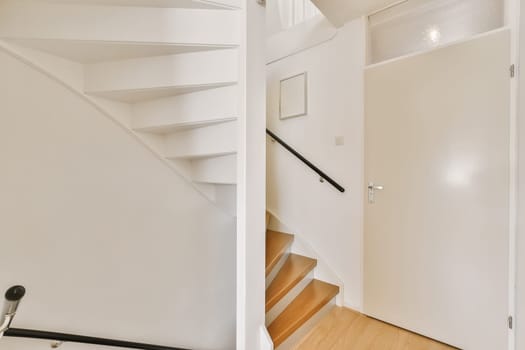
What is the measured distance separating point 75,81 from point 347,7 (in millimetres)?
1879

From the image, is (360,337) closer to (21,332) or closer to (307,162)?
(307,162)

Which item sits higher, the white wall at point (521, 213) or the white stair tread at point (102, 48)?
the white stair tread at point (102, 48)

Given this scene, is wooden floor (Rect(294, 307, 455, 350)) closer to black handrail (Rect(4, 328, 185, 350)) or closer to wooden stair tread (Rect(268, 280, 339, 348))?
wooden stair tread (Rect(268, 280, 339, 348))

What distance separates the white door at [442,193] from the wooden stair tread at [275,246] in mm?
682

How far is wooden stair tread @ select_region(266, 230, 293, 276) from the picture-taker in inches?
78.5

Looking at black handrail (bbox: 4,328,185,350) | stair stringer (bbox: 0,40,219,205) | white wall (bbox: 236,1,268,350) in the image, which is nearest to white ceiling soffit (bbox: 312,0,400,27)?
white wall (bbox: 236,1,268,350)

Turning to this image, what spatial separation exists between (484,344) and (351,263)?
0.84 m

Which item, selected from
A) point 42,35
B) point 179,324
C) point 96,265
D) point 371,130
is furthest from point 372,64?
point 179,324

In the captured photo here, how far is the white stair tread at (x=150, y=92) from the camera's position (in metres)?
1.32

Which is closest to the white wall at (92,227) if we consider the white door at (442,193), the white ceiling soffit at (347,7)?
the white door at (442,193)

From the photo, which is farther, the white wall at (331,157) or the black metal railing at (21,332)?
the white wall at (331,157)

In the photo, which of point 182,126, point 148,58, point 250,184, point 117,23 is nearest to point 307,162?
point 250,184

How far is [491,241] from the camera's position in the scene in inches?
55.4

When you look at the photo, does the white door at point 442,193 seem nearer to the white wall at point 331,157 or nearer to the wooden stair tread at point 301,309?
the white wall at point 331,157
